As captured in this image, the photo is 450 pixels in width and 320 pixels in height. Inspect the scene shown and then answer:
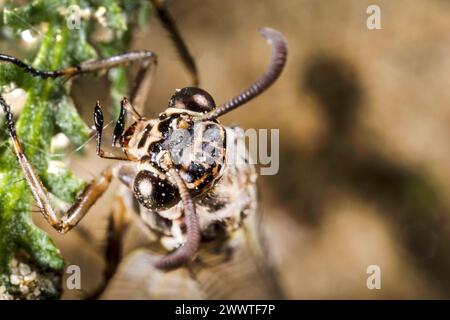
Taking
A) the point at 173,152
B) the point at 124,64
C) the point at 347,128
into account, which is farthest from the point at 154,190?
the point at 347,128

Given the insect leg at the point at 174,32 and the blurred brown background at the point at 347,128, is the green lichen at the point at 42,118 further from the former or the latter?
the blurred brown background at the point at 347,128

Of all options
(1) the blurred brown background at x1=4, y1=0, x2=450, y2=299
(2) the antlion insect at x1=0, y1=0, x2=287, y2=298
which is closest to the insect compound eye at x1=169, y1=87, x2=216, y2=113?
(2) the antlion insect at x1=0, y1=0, x2=287, y2=298

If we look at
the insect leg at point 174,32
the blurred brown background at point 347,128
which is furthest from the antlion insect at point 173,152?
the blurred brown background at point 347,128

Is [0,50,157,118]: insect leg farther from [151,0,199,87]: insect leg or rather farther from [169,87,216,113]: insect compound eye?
[151,0,199,87]: insect leg

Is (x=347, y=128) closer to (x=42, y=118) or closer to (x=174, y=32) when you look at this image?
(x=174, y=32)
